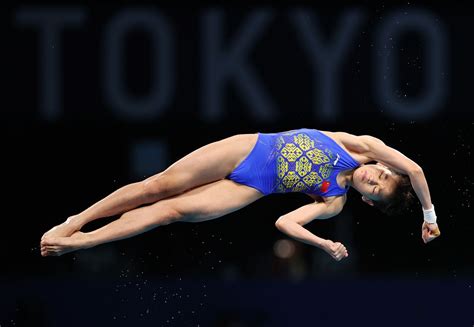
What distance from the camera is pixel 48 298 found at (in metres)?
8.43

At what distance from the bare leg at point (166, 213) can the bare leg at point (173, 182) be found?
2.3 inches

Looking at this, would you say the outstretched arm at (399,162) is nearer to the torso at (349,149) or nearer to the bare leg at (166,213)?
the torso at (349,149)

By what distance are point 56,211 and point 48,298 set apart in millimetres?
1694

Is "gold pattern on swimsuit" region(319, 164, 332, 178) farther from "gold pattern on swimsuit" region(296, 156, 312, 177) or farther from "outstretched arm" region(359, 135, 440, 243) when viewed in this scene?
"outstretched arm" region(359, 135, 440, 243)

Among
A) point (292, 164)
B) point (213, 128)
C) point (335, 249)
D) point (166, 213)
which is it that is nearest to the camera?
point (335, 249)

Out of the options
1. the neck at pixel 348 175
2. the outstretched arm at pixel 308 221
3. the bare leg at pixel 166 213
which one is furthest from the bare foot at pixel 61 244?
the neck at pixel 348 175

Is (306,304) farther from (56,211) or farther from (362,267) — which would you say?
(56,211)

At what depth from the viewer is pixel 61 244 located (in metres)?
5.82

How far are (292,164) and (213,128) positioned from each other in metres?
3.66

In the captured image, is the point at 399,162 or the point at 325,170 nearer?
the point at 399,162

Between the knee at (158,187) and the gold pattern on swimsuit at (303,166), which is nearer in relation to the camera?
the knee at (158,187)

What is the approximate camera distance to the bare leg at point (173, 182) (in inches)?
235

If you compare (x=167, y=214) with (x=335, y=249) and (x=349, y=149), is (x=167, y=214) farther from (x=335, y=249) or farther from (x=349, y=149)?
(x=349, y=149)

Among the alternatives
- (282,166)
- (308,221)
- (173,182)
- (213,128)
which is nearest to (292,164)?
(282,166)
